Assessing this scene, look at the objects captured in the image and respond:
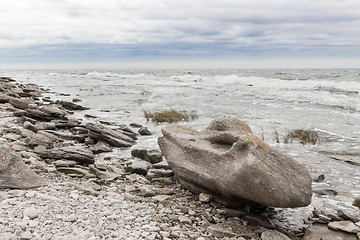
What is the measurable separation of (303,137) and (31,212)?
1034 centimetres

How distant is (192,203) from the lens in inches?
245

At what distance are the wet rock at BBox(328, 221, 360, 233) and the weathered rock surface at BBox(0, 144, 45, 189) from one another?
554 cm

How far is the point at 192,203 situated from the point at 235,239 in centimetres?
148

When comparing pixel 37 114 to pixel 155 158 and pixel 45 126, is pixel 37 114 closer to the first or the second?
pixel 45 126

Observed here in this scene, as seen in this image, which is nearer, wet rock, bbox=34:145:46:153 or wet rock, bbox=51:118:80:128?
wet rock, bbox=34:145:46:153

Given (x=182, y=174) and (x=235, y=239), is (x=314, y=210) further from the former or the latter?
(x=182, y=174)

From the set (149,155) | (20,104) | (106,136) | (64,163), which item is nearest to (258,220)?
(149,155)

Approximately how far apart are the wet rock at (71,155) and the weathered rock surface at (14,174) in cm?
194

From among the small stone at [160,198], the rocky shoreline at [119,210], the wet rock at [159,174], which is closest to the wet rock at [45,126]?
the rocky shoreline at [119,210]

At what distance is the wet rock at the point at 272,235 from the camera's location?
4.89 m

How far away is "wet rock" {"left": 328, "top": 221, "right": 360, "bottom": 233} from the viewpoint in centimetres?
509

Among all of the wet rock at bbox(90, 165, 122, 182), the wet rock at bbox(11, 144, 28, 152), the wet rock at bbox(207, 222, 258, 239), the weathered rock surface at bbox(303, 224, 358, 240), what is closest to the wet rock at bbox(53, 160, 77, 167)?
the wet rock at bbox(90, 165, 122, 182)

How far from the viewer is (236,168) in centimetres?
532

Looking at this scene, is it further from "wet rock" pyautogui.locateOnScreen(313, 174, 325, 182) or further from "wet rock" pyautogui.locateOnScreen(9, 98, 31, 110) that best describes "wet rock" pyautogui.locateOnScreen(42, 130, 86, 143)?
"wet rock" pyautogui.locateOnScreen(313, 174, 325, 182)
